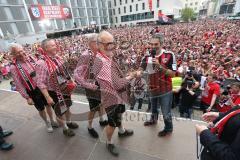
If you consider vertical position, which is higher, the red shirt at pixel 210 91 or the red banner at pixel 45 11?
the red banner at pixel 45 11

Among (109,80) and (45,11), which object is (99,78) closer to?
(109,80)

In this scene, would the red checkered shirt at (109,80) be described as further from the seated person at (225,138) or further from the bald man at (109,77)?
the seated person at (225,138)

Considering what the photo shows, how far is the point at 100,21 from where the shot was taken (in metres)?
46.0

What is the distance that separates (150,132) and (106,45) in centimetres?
166

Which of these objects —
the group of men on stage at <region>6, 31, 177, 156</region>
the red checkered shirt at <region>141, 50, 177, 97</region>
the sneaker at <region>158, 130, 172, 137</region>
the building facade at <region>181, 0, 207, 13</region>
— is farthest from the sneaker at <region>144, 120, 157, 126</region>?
the building facade at <region>181, 0, 207, 13</region>

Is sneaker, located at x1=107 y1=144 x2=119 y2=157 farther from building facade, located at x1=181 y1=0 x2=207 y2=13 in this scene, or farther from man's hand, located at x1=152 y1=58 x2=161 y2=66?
building facade, located at x1=181 y1=0 x2=207 y2=13

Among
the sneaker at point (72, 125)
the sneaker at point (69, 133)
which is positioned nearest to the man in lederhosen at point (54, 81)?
the sneaker at point (69, 133)

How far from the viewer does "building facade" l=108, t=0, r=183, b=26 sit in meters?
39.2

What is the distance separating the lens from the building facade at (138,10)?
39.2m

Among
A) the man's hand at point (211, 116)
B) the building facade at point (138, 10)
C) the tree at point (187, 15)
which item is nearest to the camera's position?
the man's hand at point (211, 116)

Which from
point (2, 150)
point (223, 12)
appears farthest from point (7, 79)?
point (223, 12)

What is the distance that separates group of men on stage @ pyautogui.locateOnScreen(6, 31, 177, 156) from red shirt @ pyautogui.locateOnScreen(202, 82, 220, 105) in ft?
6.41

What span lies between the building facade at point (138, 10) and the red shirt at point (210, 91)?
4010cm

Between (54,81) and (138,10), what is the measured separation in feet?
158
